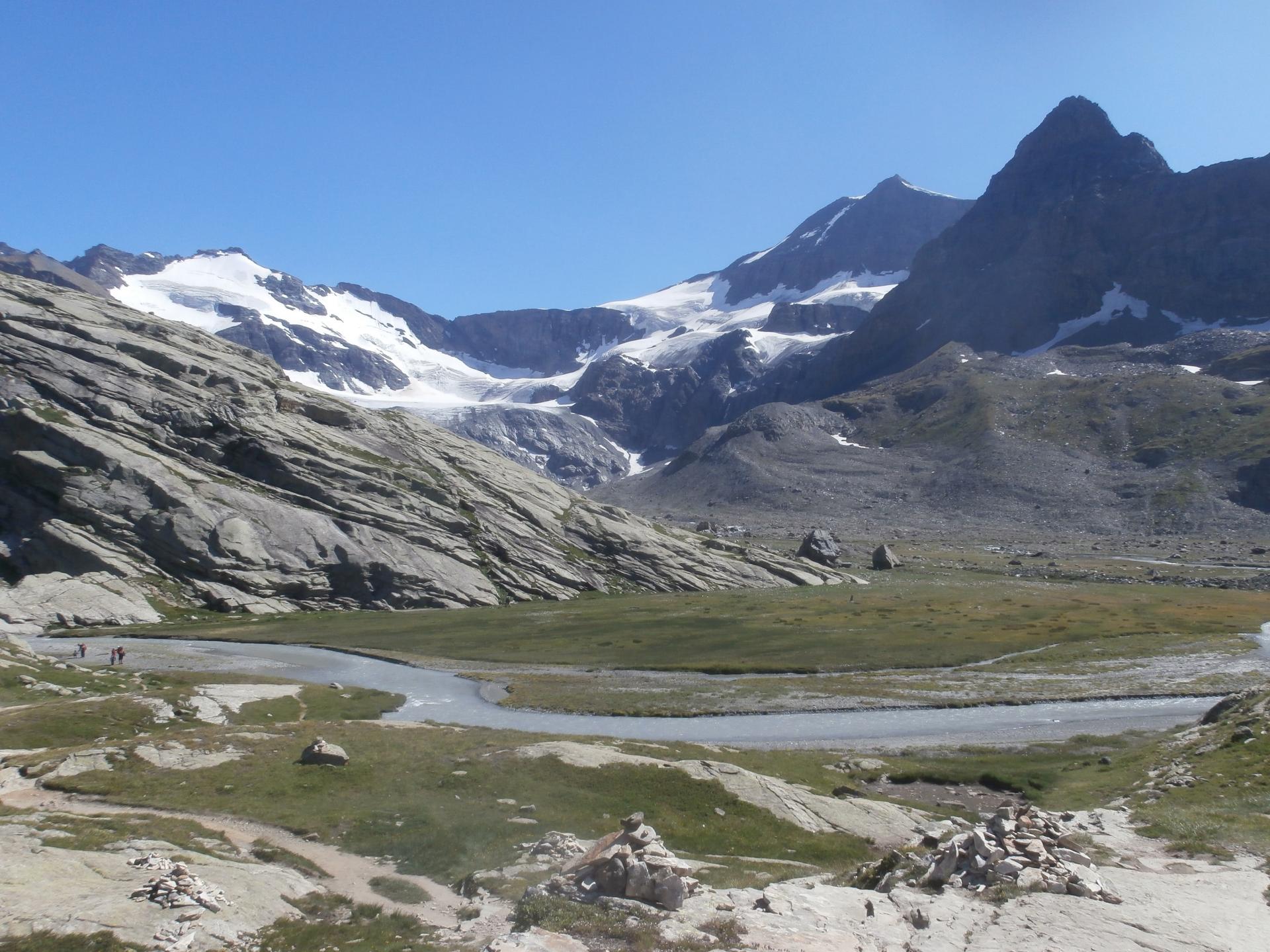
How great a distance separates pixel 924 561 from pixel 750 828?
168 meters

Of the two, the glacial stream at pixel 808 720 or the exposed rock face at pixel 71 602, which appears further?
the exposed rock face at pixel 71 602

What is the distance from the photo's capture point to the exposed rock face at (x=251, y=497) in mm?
109562

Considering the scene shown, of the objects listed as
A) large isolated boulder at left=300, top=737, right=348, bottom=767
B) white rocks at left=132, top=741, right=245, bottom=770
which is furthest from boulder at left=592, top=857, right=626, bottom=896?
white rocks at left=132, top=741, right=245, bottom=770

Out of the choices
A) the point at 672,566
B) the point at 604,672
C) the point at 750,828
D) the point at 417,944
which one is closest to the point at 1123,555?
the point at 672,566

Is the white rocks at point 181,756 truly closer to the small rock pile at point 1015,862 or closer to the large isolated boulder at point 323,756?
the large isolated boulder at point 323,756

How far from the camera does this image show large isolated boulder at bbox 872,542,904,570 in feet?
574

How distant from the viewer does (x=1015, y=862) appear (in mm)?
20609

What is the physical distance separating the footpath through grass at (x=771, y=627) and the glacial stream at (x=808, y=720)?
16.3 metres

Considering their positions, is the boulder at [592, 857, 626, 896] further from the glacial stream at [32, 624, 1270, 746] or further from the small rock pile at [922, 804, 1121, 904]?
the glacial stream at [32, 624, 1270, 746]

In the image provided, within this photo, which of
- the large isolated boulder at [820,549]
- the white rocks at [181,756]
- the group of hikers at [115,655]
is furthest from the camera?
the large isolated boulder at [820,549]

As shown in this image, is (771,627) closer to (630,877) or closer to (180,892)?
(630,877)

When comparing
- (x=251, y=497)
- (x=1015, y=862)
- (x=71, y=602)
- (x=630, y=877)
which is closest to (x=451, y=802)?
(x=630, y=877)

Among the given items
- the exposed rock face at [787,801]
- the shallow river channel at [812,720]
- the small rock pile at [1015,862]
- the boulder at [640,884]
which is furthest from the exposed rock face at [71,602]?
the small rock pile at [1015,862]

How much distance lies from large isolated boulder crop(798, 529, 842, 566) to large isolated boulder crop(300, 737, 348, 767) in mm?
147463
